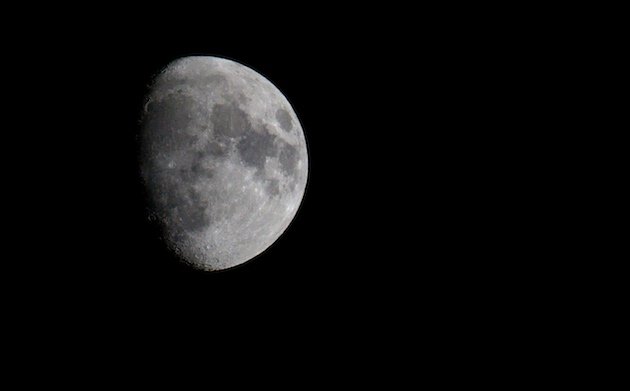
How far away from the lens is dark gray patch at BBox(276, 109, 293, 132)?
3545 millimetres

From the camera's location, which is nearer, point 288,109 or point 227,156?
point 227,156

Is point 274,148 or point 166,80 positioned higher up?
point 166,80

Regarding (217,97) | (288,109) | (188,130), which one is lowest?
(188,130)

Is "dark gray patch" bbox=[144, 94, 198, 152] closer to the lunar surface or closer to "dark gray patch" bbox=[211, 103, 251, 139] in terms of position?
the lunar surface

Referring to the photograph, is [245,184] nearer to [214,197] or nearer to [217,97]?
[214,197]

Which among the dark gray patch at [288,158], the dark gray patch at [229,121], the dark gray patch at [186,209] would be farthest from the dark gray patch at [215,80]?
the dark gray patch at [186,209]

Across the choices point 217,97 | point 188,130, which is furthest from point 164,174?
point 217,97

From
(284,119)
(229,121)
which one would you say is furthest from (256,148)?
(284,119)

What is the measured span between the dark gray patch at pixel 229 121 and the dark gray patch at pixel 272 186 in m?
0.38

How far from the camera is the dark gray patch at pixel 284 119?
140 inches

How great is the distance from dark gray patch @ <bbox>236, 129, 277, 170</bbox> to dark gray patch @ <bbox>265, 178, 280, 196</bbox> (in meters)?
0.12

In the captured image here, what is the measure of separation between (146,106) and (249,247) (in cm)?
121

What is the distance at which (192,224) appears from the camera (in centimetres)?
332

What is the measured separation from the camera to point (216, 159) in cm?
317
